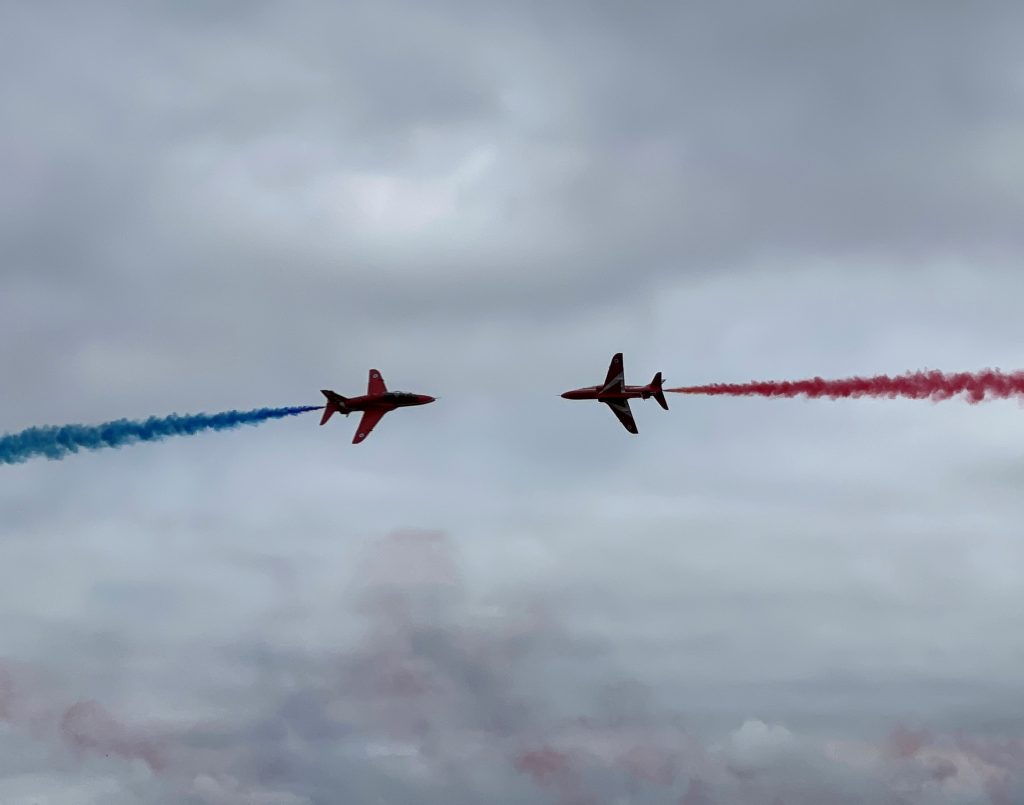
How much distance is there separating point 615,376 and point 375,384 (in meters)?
29.7

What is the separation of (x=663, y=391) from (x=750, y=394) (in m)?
17.3

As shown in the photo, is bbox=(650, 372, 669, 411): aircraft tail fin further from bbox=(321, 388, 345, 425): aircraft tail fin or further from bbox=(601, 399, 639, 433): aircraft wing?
bbox=(321, 388, 345, 425): aircraft tail fin

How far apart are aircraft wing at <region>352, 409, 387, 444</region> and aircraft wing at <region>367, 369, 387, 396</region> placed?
4.79m

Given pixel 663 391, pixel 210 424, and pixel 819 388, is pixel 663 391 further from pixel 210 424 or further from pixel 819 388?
pixel 210 424

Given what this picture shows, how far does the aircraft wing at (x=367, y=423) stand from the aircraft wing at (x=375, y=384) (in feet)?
15.7

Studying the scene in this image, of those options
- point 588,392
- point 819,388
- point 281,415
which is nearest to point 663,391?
point 588,392

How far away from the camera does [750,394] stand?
149m

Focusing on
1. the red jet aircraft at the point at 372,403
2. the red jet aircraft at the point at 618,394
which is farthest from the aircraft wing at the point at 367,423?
the red jet aircraft at the point at 618,394

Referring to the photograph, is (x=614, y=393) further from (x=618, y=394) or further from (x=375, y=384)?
(x=375, y=384)

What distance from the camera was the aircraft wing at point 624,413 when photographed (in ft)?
547

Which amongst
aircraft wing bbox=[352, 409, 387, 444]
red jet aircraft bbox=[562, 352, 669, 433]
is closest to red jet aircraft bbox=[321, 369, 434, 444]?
aircraft wing bbox=[352, 409, 387, 444]

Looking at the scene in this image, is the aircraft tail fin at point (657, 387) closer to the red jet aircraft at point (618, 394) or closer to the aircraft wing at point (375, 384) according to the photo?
the red jet aircraft at point (618, 394)

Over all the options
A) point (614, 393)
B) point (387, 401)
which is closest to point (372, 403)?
point (387, 401)

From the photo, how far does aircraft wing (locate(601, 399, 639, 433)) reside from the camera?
16688cm
